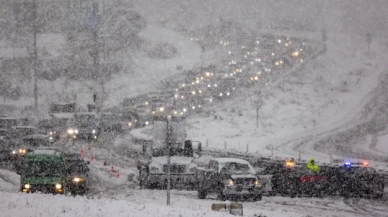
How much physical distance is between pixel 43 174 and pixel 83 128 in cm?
2754

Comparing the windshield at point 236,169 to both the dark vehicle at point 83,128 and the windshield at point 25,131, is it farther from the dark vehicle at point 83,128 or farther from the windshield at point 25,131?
the dark vehicle at point 83,128

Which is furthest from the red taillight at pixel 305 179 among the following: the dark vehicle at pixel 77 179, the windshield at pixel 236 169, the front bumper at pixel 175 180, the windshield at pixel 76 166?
the windshield at pixel 76 166

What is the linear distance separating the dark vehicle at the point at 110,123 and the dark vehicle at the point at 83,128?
5194 millimetres

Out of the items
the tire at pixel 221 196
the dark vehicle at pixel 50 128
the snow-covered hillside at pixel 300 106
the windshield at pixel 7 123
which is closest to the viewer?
the tire at pixel 221 196

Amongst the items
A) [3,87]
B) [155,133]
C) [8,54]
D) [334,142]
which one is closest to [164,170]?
[155,133]

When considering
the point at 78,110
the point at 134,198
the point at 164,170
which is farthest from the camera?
the point at 78,110

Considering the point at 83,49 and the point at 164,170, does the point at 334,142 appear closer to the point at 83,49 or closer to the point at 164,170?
the point at 164,170

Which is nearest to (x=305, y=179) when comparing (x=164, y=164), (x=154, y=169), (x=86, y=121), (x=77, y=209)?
(x=164, y=164)

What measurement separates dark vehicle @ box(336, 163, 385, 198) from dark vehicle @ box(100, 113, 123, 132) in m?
33.8

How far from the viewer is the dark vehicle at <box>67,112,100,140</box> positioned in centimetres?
4756

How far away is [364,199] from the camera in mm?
21766

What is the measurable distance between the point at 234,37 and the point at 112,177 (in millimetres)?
118755

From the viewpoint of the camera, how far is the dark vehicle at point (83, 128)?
156 ft

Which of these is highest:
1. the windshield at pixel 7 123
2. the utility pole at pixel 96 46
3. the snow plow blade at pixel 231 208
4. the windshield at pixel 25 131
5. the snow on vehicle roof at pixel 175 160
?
the utility pole at pixel 96 46
